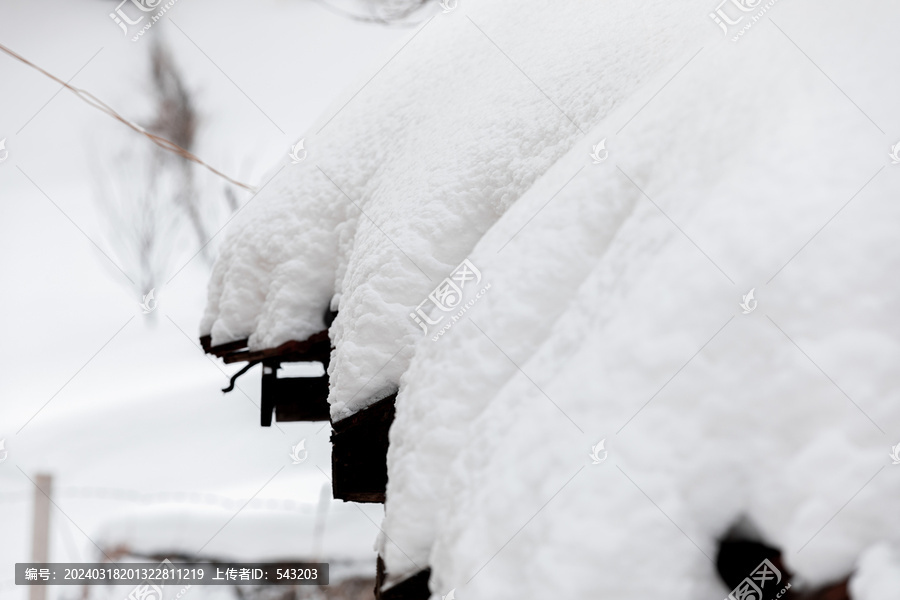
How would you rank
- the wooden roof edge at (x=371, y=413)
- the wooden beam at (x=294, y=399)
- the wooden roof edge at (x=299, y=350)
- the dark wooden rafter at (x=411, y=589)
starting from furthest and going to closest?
the wooden beam at (x=294, y=399) < the wooden roof edge at (x=299, y=350) < the wooden roof edge at (x=371, y=413) < the dark wooden rafter at (x=411, y=589)

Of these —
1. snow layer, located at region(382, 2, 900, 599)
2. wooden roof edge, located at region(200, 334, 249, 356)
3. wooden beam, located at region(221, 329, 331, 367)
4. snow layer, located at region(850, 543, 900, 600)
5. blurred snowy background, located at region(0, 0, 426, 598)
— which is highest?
blurred snowy background, located at region(0, 0, 426, 598)

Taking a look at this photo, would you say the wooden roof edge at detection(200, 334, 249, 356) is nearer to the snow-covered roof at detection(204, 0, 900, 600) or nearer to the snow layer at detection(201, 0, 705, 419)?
the snow layer at detection(201, 0, 705, 419)

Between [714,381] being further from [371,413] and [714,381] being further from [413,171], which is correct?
[413,171]

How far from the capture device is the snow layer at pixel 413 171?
4.75ft

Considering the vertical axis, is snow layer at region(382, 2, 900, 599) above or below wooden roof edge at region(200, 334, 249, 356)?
below

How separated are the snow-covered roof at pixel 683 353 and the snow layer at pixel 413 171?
184mm

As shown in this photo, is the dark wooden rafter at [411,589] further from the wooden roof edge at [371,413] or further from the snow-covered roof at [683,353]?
the wooden roof edge at [371,413]

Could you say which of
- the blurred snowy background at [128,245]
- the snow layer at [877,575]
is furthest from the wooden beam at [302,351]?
the blurred snowy background at [128,245]

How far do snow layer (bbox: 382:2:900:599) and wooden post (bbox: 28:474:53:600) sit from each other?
3.49 m

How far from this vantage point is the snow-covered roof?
26.5 inches

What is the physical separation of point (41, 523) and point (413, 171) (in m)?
3.41

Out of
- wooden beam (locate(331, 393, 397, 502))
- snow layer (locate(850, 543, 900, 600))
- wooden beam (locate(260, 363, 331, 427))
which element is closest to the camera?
snow layer (locate(850, 543, 900, 600))

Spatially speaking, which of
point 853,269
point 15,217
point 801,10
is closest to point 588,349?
point 853,269

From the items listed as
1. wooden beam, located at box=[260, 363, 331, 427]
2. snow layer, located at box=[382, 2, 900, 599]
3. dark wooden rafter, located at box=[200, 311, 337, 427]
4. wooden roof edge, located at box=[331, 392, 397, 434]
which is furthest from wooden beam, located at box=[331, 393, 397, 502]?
wooden beam, located at box=[260, 363, 331, 427]
